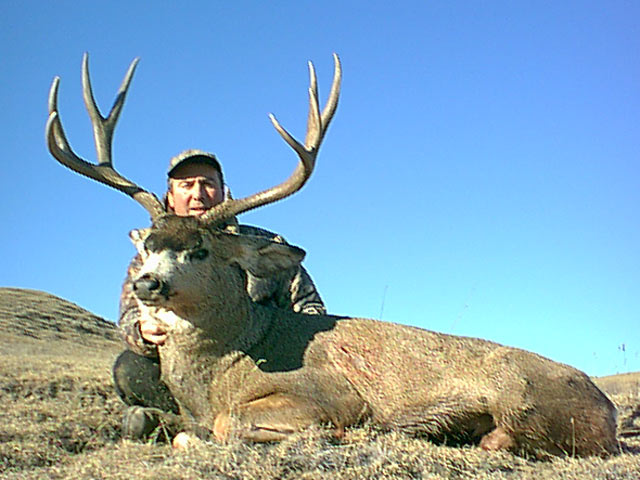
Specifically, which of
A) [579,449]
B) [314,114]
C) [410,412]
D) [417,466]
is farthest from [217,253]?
[579,449]

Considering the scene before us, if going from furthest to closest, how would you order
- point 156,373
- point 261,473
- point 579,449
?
point 156,373, point 579,449, point 261,473

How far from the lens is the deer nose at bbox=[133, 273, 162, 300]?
194 inches

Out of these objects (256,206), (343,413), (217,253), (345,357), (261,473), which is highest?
(256,206)

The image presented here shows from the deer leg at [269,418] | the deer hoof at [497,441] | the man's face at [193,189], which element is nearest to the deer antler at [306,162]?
the deer leg at [269,418]

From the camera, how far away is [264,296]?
6.16 metres

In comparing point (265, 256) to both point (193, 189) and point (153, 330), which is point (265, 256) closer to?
point (153, 330)

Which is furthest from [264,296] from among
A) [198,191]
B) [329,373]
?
[198,191]

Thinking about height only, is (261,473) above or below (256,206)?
below

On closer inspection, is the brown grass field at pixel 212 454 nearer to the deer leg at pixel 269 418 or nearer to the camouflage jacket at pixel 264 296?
the deer leg at pixel 269 418

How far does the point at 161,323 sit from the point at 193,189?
2060mm

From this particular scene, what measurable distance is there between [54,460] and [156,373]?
1.13 m

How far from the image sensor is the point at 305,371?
207 inches

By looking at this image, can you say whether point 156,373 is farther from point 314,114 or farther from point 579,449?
point 579,449

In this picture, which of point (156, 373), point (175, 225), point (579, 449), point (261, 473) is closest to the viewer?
point (261, 473)
